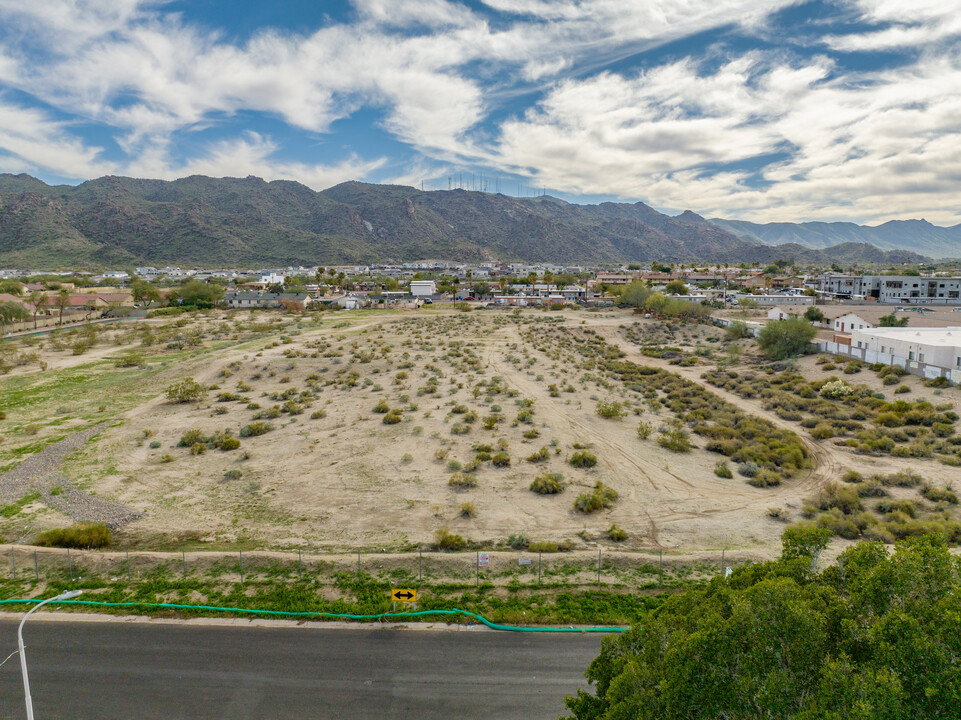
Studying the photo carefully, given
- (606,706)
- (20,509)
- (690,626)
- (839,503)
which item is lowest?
(20,509)

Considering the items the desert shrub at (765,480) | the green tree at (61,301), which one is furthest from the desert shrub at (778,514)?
the green tree at (61,301)

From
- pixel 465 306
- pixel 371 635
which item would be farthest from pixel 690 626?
pixel 465 306

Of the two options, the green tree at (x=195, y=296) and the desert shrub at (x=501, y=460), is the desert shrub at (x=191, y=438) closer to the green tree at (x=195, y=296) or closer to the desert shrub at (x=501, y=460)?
the desert shrub at (x=501, y=460)

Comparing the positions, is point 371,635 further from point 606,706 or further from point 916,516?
point 916,516

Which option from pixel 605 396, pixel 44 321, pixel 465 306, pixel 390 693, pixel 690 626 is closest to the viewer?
pixel 690 626

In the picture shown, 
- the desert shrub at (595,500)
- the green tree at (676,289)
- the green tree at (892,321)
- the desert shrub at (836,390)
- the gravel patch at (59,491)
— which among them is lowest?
the gravel patch at (59,491)

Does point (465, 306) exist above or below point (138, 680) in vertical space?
above
